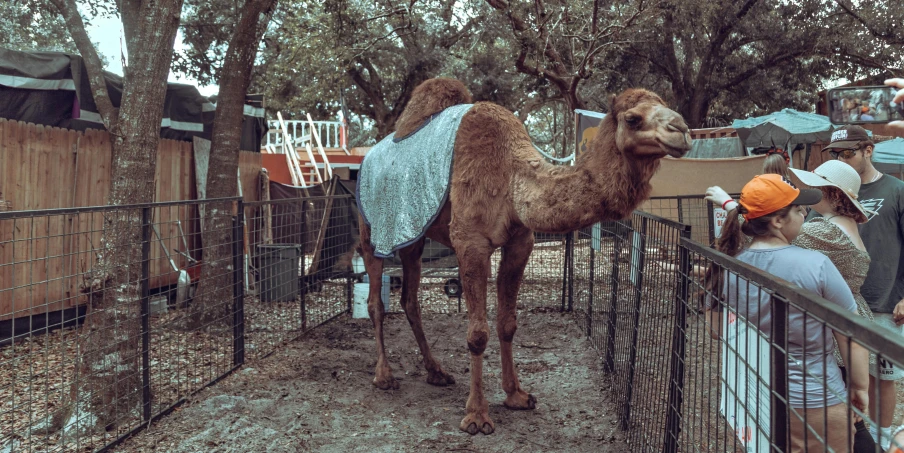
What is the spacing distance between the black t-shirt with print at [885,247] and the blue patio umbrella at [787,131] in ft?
30.9

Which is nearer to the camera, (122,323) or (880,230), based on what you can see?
(880,230)

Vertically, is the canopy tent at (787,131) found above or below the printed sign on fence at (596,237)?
above

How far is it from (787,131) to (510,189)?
1020 cm

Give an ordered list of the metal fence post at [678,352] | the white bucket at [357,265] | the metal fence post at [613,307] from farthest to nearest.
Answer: the white bucket at [357,265], the metal fence post at [613,307], the metal fence post at [678,352]

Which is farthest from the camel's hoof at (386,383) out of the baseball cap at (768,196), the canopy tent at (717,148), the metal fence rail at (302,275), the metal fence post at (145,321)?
the canopy tent at (717,148)

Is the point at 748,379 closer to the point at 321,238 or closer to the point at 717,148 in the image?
the point at 321,238

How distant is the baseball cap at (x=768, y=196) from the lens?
112 inches

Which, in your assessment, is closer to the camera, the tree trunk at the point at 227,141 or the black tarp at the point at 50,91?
the tree trunk at the point at 227,141

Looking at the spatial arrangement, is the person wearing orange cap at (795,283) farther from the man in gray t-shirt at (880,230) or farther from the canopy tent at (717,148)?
the canopy tent at (717,148)

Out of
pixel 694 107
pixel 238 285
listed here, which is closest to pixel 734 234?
pixel 238 285

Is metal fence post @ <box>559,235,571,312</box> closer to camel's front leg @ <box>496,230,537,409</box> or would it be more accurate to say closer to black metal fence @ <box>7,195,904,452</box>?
black metal fence @ <box>7,195,904,452</box>

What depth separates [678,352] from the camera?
9.91 ft

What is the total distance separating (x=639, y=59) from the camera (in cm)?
2075

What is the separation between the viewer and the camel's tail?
20.0 feet
